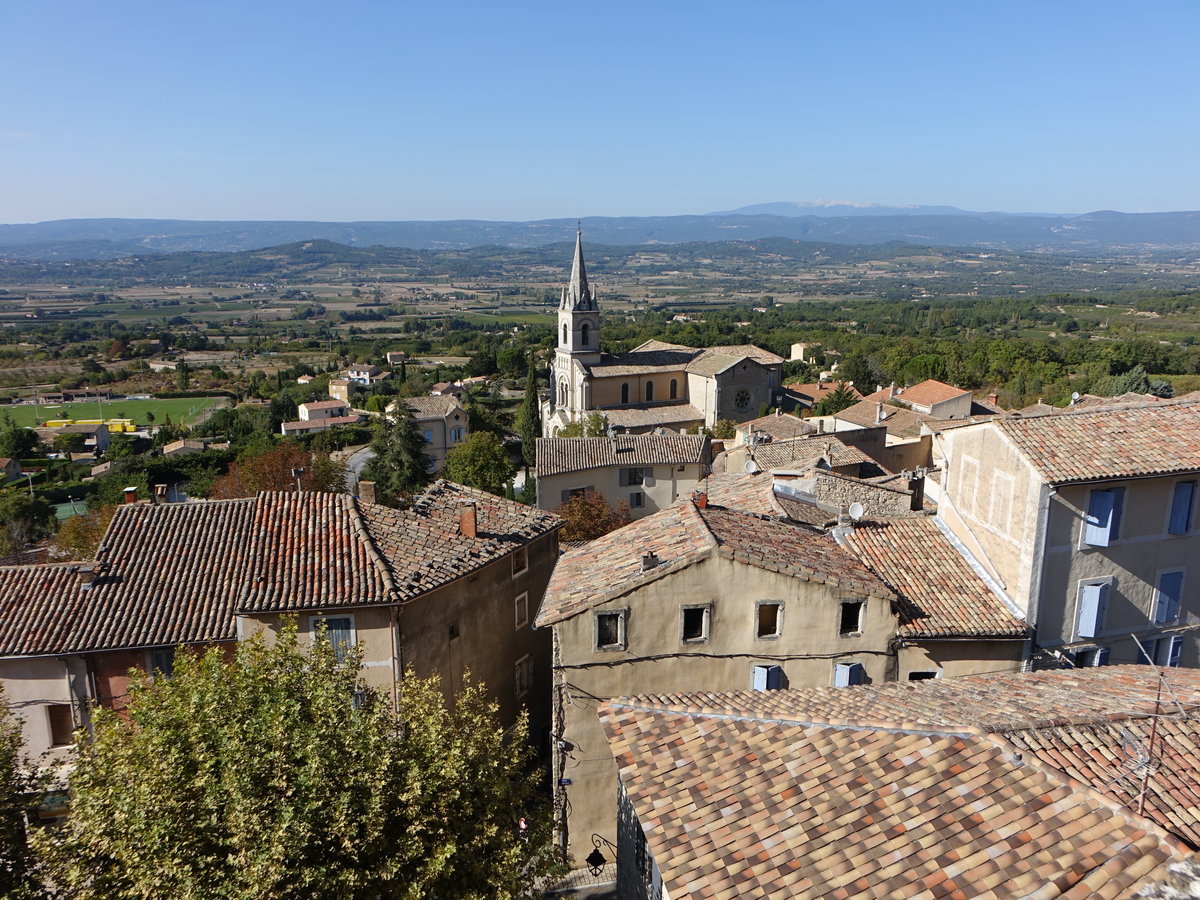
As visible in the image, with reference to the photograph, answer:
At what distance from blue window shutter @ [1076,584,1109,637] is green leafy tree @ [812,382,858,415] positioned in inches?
2293

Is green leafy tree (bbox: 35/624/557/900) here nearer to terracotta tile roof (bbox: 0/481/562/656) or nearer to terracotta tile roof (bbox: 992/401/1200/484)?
terracotta tile roof (bbox: 0/481/562/656)

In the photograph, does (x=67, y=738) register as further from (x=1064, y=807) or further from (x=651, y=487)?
(x=651, y=487)

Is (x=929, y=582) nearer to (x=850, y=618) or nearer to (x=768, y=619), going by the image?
(x=850, y=618)

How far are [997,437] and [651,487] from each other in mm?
27147

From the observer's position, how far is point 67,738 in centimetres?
1895

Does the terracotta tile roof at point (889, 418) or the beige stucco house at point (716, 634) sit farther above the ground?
the beige stucco house at point (716, 634)

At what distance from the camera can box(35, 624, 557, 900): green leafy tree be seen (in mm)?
9211

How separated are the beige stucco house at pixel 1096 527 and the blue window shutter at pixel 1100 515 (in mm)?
20

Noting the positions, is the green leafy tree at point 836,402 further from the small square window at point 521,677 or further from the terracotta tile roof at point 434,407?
the small square window at point 521,677

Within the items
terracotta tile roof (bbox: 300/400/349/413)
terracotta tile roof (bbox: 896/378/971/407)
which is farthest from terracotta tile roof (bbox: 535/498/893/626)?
terracotta tile roof (bbox: 300/400/349/413)

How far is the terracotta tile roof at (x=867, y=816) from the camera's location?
28.1 feet

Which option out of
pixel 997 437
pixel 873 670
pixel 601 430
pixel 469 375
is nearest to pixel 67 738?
pixel 873 670

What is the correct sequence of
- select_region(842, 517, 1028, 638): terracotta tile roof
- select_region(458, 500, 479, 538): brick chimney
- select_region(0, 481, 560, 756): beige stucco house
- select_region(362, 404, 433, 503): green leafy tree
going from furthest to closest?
select_region(362, 404, 433, 503): green leafy tree < select_region(458, 500, 479, 538): brick chimney < select_region(0, 481, 560, 756): beige stucco house < select_region(842, 517, 1028, 638): terracotta tile roof

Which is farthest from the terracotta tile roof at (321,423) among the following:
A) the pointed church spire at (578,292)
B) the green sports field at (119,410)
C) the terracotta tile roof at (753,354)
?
the terracotta tile roof at (753,354)
